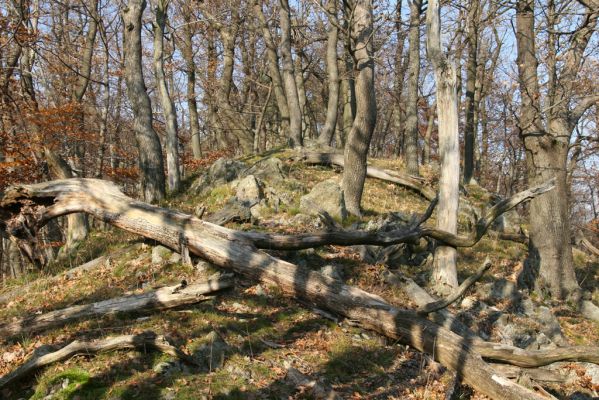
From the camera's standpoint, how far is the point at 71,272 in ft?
29.1

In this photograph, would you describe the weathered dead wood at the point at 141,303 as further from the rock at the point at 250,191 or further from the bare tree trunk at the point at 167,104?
the bare tree trunk at the point at 167,104

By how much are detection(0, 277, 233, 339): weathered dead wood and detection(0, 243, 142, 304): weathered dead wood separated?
2.04 m

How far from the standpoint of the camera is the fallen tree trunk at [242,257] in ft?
20.9

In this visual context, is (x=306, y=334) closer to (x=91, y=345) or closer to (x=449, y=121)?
(x=91, y=345)

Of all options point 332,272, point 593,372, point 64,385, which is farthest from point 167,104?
point 593,372

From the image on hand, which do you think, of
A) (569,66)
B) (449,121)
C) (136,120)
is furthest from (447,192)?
(136,120)

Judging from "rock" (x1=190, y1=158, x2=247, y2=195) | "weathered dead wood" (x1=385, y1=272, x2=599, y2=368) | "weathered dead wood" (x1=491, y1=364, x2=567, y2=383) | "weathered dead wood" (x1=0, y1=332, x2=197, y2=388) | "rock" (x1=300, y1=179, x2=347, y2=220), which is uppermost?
"rock" (x1=190, y1=158, x2=247, y2=195)

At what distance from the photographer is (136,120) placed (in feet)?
41.8

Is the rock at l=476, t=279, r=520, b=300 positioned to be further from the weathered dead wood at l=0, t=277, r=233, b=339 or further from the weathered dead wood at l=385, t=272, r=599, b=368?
the weathered dead wood at l=0, t=277, r=233, b=339

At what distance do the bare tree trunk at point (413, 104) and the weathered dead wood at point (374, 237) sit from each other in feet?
24.6

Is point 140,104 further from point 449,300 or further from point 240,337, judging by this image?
point 449,300

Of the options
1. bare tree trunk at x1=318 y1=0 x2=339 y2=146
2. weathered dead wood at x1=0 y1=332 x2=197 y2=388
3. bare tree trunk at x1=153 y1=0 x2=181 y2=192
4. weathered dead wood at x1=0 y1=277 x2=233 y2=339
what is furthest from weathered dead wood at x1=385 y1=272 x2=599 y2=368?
bare tree trunk at x1=318 y1=0 x2=339 y2=146

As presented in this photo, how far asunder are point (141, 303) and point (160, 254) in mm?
1944

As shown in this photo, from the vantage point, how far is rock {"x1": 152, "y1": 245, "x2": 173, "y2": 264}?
8695 mm
